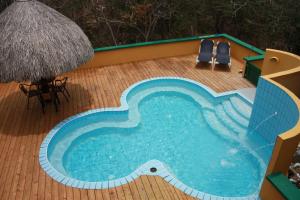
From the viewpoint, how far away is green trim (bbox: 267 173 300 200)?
406 cm

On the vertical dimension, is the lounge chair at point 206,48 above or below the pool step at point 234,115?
above

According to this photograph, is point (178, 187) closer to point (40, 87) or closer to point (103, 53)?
point (40, 87)

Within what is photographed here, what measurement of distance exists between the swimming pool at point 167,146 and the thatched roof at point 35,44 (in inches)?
66.2

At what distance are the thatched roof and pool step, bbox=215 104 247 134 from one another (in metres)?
4.52

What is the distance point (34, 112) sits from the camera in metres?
7.76

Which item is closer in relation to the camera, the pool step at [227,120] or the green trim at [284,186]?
the green trim at [284,186]

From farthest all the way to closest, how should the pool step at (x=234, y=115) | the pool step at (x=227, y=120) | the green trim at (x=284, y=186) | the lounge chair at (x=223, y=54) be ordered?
the lounge chair at (x=223, y=54), the pool step at (x=234, y=115), the pool step at (x=227, y=120), the green trim at (x=284, y=186)

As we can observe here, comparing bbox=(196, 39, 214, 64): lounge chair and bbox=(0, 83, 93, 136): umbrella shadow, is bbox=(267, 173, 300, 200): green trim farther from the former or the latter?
bbox=(196, 39, 214, 64): lounge chair

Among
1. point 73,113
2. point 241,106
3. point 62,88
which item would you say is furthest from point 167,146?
point 62,88

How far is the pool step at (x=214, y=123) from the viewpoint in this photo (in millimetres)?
7536

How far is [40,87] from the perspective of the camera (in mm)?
7812

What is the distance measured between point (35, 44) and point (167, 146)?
4.49m

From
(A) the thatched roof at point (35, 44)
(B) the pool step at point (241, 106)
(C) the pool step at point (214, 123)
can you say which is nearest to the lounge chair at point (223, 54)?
(B) the pool step at point (241, 106)

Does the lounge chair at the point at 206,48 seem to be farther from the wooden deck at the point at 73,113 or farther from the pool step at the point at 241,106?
the pool step at the point at 241,106
